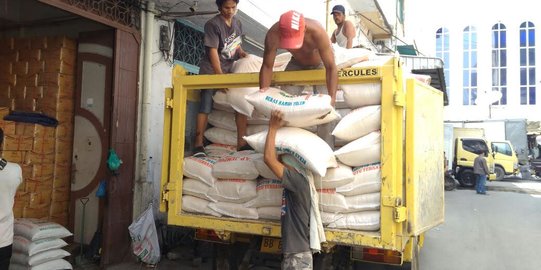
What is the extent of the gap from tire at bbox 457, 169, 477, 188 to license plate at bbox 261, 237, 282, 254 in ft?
50.6

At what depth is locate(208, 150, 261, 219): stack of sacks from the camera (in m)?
3.24

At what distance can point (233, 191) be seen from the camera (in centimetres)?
331

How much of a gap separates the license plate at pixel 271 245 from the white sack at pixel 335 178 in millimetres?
624

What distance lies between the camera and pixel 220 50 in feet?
14.2

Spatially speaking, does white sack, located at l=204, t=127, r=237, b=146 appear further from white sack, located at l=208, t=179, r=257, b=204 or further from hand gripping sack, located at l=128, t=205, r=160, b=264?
hand gripping sack, located at l=128, t=205, r=160, b=264

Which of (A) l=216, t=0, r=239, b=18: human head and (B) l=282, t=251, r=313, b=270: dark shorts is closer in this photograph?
(B) l=282, t=251, r=313, b=270: dark shorts

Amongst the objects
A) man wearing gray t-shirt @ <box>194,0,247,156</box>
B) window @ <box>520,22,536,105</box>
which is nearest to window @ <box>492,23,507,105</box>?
window @ <box>520,22,536,105</box>

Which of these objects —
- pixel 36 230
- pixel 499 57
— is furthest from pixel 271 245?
pixel 499 57

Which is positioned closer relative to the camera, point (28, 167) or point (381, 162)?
point (381, 162)

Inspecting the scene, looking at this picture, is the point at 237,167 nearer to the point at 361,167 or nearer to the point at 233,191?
the point at 233,191

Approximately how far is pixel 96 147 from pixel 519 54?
4239 cm

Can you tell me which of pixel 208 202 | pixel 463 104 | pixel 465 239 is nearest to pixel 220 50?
pixel 208 202

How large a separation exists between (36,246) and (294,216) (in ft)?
9.21

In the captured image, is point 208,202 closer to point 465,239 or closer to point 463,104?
point 465,239
